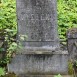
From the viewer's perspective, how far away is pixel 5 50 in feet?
24.0

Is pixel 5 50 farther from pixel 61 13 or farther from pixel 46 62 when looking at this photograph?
pixel 61 13

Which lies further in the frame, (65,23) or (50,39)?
(65,23)

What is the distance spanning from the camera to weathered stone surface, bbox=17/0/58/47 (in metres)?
6.89

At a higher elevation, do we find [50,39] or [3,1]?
[3,1]

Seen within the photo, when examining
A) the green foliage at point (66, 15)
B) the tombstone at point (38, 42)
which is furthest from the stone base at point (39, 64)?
the green foliage at point (66, 15)

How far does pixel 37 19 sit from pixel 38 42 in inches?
20.6

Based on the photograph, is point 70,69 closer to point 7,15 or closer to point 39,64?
point 39,64

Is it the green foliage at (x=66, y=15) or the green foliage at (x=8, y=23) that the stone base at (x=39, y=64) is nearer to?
the green foliage at (x=8, y=23)

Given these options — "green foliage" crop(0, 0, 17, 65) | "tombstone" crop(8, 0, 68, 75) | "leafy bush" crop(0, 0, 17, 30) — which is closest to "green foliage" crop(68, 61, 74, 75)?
"tombstone" crop(8, 0, 68, 75)

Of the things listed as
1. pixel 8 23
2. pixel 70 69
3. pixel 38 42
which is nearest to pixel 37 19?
pixel 38 42

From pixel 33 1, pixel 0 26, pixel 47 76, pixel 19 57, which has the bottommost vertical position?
pixel 47 76

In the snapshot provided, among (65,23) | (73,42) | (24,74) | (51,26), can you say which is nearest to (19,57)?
(24,74)

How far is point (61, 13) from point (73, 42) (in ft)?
6.79

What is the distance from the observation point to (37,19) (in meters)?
6.97
